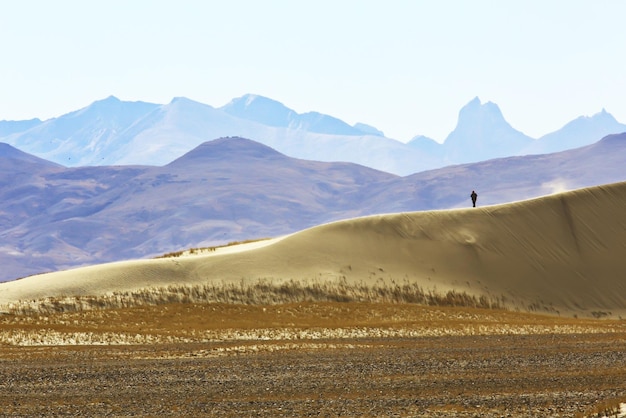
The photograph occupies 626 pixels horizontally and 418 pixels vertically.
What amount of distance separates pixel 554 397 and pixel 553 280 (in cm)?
5143

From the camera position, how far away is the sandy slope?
68.8m

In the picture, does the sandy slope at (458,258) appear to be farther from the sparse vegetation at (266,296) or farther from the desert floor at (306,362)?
the desert floor at (306,362)

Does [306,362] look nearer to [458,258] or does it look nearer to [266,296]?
[266,296]

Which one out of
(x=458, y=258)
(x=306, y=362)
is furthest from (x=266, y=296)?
(x=306, y=362)

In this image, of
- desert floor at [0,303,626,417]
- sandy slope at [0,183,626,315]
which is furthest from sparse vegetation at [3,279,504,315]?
desert floor at [0,303,626,417]

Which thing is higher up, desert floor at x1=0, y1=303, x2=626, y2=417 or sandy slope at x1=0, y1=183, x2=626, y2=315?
sandy slope at x1=0, y1=183, x2=626, y2=315

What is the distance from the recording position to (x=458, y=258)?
7906 centimetres

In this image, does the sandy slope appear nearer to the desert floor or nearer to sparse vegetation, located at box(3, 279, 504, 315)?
sparse vegetation, located at box(3, 279, 504, 315)

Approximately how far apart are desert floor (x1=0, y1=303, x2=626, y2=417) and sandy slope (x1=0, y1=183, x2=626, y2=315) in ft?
22.3

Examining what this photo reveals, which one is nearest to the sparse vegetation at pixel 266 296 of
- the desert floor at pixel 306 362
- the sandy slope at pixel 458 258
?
the sandy slope at pixel 458 258

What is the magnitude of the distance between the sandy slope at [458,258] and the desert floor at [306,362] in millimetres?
6805

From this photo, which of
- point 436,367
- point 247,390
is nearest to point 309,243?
point 436,367

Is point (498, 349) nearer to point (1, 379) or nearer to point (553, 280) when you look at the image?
point (1, 379)

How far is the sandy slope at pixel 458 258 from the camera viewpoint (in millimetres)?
68812
